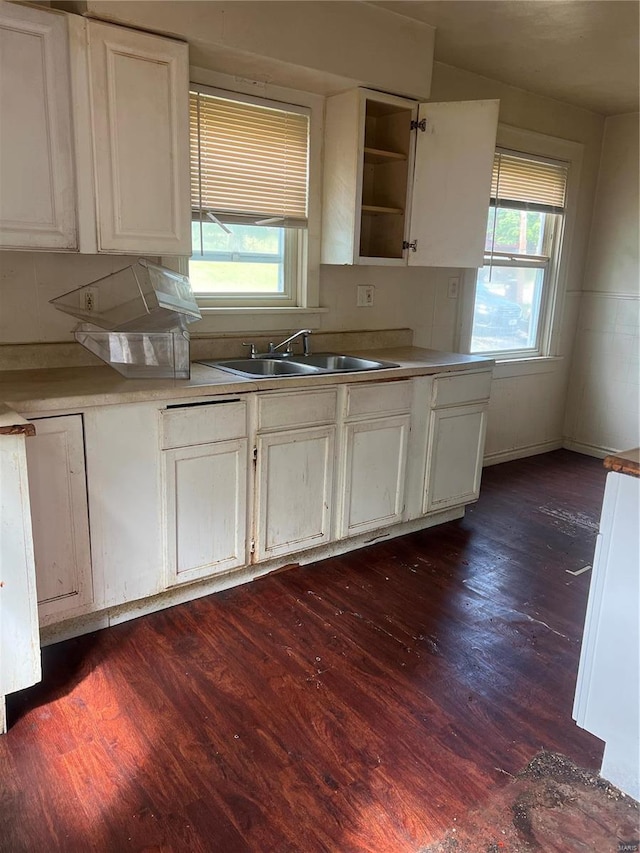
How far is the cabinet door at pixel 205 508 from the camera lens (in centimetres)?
234

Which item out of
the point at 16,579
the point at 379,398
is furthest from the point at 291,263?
the point at 16,579

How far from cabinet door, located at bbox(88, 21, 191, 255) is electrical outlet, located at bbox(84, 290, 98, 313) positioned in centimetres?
30

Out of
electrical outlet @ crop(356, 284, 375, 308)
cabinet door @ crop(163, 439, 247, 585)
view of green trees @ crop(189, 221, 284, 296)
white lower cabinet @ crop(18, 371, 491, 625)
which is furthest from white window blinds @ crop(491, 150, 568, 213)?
cabinet door @ crop(163, 439, 247, 585)

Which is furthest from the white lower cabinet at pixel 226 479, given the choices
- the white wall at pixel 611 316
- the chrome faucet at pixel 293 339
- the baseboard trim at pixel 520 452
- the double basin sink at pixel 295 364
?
the white wall at pixel 611 316

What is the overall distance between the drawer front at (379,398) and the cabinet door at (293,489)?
159 mm

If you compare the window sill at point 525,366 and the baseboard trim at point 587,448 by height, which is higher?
the window sill at point 525,366

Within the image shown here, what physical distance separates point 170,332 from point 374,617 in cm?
137

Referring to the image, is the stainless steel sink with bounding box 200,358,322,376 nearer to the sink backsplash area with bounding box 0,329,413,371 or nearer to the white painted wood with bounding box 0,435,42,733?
the sink backsplash area with bounding box 0,329,413,371

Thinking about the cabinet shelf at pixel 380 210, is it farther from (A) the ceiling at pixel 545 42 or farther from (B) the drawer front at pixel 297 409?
(B) the drawer front at pixel 297 409

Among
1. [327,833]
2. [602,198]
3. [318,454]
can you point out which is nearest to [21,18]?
[318,454]

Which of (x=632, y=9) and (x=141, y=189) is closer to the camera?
(x=141, y=189)

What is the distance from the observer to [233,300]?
3035 mm

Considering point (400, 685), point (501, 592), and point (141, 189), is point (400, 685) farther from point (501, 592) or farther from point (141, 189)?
point (141, 189)

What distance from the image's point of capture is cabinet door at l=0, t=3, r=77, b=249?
6.62 feet
